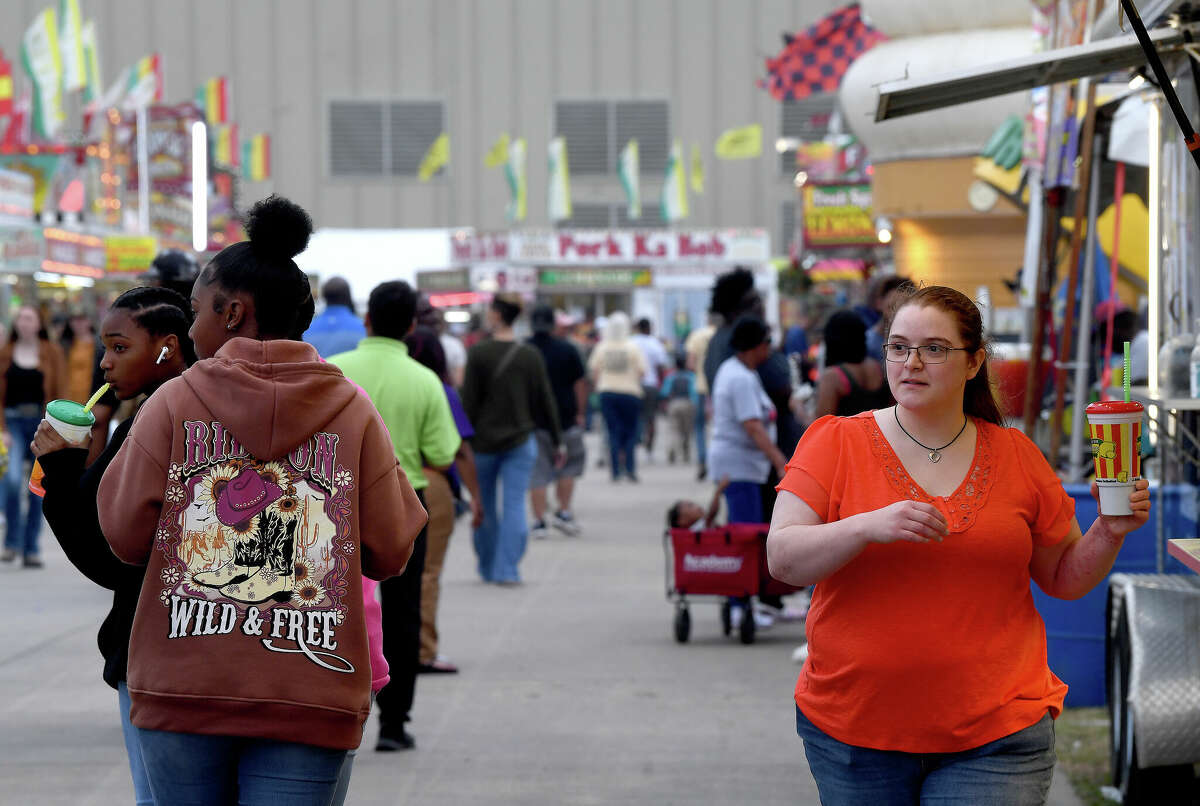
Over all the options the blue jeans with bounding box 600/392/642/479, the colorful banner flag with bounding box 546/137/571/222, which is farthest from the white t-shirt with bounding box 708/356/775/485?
the colorful banner flag with bounding box 546/137/571/222

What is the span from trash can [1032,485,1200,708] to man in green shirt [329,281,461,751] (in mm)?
2521

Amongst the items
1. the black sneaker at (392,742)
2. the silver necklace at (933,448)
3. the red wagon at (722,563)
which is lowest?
the black sneaker at (392,742)

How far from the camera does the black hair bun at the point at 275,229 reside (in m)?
3.33

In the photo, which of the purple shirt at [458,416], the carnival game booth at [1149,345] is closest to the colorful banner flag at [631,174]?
the carnival game booth at [1149,345]

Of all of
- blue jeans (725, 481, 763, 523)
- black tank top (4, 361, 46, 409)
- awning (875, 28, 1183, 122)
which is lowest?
blue jeans (725, 481, 763, 523)

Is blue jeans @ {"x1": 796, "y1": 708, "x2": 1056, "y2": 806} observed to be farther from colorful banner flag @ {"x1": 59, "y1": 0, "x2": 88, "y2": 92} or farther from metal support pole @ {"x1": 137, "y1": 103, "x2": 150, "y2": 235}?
colorful banner flag @ {"x1": 59, "y1": 0, "x2": 88, "y2": 92}

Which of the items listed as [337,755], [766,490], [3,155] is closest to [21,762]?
[337,755]

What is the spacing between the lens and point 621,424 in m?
18.6

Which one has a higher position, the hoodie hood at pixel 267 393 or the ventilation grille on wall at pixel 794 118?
the ventilation grille on wall at pixel 794 118

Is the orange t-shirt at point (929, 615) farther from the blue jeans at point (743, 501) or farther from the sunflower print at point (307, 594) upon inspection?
the blue jeans at point (743, 501)

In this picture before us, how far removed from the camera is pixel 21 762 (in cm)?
640

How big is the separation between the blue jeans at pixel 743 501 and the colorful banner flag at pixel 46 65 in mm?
20104

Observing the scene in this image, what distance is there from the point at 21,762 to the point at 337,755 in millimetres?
3736

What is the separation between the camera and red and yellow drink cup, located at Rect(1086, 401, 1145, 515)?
3047 millimetres
